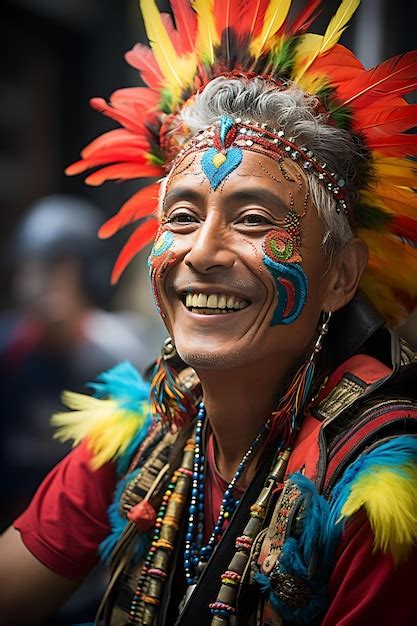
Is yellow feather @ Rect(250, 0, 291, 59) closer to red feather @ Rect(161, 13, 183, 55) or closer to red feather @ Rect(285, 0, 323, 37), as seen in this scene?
red feather @ Rect(285, 0, 323, 37)

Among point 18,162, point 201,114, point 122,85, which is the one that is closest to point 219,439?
point 201,114

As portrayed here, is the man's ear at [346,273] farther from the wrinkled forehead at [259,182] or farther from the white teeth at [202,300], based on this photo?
the white teeth at [202,300]

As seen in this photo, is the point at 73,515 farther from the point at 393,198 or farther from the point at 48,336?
the point at 48,336

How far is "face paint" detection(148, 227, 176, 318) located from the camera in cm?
208

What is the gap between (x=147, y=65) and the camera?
7.82 ft

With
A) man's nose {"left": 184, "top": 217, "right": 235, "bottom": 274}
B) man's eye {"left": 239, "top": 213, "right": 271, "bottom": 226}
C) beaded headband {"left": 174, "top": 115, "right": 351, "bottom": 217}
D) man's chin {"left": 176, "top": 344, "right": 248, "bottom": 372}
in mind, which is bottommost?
man's chin {"left": 176, "top": 344, "right": 248, "bottom": 372}

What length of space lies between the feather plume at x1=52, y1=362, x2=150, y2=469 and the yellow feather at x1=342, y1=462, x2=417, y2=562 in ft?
2.69

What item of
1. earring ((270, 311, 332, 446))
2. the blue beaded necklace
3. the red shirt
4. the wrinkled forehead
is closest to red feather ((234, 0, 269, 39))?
the wrinkled forehead

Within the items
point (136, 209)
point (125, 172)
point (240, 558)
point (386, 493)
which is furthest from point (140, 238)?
point (386, 493)

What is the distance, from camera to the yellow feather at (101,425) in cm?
239

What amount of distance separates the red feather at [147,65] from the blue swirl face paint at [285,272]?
603 millimetres

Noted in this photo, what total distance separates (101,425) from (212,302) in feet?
2.07

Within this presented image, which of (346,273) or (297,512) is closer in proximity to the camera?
(297,512)

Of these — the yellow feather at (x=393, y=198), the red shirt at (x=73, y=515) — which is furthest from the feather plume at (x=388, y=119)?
the red shirt at (x=73, y=515)
